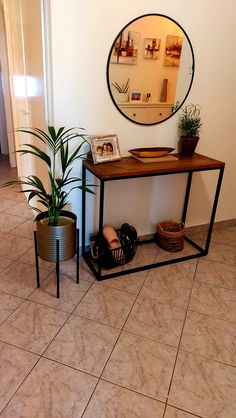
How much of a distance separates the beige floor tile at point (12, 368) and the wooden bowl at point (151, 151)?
4.73 feet

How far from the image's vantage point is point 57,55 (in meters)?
1.83

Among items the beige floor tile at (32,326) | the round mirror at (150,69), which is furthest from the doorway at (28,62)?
the beige floor tile at (32,326)

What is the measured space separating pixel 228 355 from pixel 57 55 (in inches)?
78.7

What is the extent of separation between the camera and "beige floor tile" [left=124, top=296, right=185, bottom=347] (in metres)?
1.68

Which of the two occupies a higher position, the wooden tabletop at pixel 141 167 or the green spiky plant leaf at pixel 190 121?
the green spiky plant leaf at pixel 190 121

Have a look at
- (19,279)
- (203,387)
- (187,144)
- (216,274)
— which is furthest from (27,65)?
(203,387)

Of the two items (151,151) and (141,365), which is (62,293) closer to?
(141,365)

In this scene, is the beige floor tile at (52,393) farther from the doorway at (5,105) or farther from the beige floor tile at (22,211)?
the doorway at (5,105)

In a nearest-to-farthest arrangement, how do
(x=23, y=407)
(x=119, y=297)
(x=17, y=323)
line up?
(x=23, y=407) → (x=17, y=323) → (x=119, y=297)

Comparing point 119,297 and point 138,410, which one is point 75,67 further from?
point 138,410

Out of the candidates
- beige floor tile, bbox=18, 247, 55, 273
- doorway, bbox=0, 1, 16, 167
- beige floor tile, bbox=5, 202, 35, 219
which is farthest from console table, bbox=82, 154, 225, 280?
doorway, bbox=0, 1, 16, 167

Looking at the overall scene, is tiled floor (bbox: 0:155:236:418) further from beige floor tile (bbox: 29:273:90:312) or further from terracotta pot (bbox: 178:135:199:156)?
terracotta pot (bbox: 178:135:199:156)

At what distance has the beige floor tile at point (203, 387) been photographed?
1.32m

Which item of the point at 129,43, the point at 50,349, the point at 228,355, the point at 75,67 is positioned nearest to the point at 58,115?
the point at 75,67
